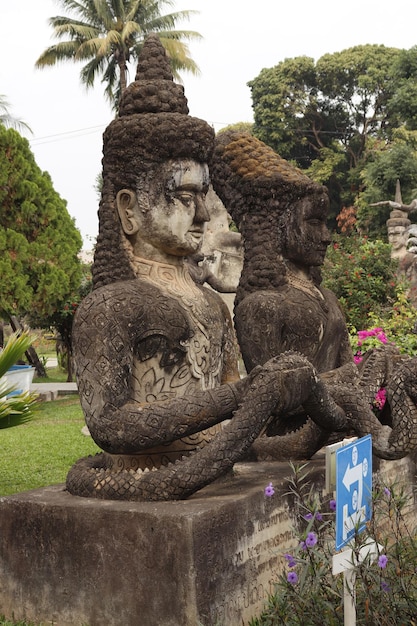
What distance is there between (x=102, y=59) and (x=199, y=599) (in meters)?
24.3

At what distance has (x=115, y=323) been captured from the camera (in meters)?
3.86

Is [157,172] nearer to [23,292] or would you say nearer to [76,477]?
[76,477]

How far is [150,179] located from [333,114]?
34.9 m

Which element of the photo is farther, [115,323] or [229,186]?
[229,186]

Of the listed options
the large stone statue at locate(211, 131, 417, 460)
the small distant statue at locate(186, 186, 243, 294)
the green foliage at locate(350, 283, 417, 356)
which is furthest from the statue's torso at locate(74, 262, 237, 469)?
the small distant statue at locate(186, 186, 243, 294)

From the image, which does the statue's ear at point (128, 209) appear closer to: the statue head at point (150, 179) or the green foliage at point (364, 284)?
the statue head at point (150, 179)

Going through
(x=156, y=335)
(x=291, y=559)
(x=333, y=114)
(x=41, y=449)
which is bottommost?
(x=41, y=449)

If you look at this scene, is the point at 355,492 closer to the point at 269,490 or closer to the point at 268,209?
the point at 269,490

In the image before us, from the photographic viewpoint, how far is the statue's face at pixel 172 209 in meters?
4.18

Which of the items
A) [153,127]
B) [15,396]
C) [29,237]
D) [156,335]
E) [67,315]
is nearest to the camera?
[156,335]

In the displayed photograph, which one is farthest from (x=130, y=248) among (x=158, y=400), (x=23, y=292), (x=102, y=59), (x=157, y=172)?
(x=102, y=59)

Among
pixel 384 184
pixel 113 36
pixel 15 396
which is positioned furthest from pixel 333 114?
pixel 15 396

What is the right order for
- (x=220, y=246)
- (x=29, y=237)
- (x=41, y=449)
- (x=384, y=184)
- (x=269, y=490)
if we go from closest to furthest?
(x=269, y=490) → (x=220, y=246) → (x=41, y=449) → (x=29, y=237) → (x=384, y=184)

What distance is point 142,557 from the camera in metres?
3.59
